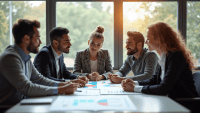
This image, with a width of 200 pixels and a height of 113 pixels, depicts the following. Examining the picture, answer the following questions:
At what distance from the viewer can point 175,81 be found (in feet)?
4.93

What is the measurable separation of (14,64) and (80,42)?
220 cm

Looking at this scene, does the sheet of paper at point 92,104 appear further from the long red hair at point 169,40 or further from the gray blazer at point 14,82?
the long red hair at point 169,40

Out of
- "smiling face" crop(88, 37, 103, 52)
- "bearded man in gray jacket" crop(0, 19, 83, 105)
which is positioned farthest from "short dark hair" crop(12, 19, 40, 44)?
"smiling face" crop(88, 37, 103, 52)

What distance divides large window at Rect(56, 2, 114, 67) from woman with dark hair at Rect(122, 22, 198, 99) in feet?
5.64

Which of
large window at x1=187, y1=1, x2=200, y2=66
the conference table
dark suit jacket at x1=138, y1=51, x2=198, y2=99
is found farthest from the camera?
large window at x1=187, y1=1, x2=200, y2=66

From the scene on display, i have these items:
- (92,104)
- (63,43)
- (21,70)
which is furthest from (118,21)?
(92,104)

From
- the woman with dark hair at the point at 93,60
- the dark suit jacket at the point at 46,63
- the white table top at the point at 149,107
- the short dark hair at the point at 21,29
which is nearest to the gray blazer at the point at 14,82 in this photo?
the short dark hair at the point at 21,29

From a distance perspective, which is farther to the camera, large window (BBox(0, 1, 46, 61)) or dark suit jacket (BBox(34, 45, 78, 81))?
large window (BBox(0, 1, 46, 61))

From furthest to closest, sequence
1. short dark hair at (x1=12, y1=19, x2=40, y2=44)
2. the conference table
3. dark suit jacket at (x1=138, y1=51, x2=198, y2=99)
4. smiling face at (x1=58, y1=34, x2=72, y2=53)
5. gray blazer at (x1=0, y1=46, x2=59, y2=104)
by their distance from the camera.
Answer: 1. smiling face at (x1=58, y1=34, x2=72, y2=53)
2. short dark hair at (x1=12, y1=19, x2=40, y2=44)
3. dark suit jacket at (x1=138, y1=51, x2=198, y2=99)
4. gray blazer at (x1=0, y1=46, x2=59, y2=104)
5. the conference table

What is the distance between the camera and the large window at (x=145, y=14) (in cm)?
351

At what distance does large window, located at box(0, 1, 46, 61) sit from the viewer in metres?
3.46

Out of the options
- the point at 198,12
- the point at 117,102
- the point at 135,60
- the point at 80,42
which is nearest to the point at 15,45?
the point at 117,102

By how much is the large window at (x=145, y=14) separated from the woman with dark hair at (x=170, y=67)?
172 centimetres

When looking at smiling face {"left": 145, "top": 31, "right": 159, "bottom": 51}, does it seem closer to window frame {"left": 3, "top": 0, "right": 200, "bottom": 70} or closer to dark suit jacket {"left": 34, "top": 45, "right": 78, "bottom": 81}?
dark suit jacket {"left": 34, "top": 45, "right": 78, "bottom": 81}
